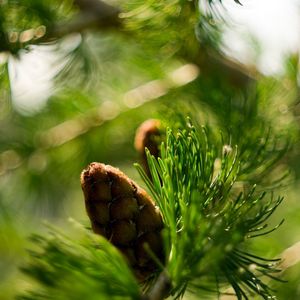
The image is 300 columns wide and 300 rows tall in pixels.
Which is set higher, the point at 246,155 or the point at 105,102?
the point at 246,155

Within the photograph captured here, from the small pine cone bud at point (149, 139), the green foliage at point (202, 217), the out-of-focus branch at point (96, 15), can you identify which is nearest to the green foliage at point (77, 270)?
the green foliage at point (202, 217)

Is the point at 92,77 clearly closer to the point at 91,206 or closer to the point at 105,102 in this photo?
the point at 105,102

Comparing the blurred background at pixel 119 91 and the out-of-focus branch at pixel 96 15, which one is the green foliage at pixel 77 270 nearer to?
the blurred background at pixel 119 91

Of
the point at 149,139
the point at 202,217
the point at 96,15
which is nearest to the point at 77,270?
the point at 202,217

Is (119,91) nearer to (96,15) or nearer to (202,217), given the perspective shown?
(96,15)

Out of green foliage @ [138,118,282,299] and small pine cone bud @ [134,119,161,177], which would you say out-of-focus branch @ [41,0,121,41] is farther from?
green foliage @ [138,118,282,299]

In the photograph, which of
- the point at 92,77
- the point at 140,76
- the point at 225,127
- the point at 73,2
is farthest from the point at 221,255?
the point at 140,76
